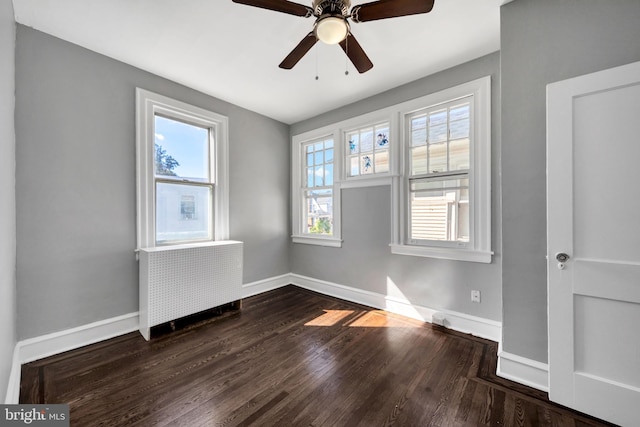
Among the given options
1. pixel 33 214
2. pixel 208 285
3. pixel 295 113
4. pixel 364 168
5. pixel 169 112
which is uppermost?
pixel 295 113

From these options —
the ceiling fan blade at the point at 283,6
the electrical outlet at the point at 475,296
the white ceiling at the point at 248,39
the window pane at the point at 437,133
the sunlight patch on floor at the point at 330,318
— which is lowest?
the sunlight patch on floor at the point at 330,318

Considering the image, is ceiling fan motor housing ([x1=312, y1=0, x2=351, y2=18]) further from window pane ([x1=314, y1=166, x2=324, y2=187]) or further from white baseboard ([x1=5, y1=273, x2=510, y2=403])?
white baseboard ([x1=5, y1=273, x2=510, y2=403])

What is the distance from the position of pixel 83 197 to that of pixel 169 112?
4.13 ft

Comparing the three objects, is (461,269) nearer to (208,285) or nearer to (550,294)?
(550,294)

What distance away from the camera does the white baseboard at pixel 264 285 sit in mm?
3667

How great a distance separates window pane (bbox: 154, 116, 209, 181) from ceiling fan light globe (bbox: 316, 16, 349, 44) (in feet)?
7.45

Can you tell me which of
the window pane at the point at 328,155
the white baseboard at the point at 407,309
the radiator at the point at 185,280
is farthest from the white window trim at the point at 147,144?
the white baseboard at the point at 407,309

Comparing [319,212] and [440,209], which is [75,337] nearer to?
[319,212]

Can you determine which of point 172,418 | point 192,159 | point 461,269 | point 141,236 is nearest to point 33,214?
point 141,236

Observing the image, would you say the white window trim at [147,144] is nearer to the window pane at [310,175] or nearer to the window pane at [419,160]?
the window pane at [310,175]

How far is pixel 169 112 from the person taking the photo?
9.61ft

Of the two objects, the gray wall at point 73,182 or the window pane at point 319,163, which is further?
the window pane at point 319,163

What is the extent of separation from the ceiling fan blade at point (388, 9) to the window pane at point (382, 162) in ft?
5.81

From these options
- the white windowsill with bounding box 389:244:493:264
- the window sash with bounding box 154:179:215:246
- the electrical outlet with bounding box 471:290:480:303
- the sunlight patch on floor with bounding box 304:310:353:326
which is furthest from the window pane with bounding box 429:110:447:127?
the window sash with bounding box 154:179:215:246
